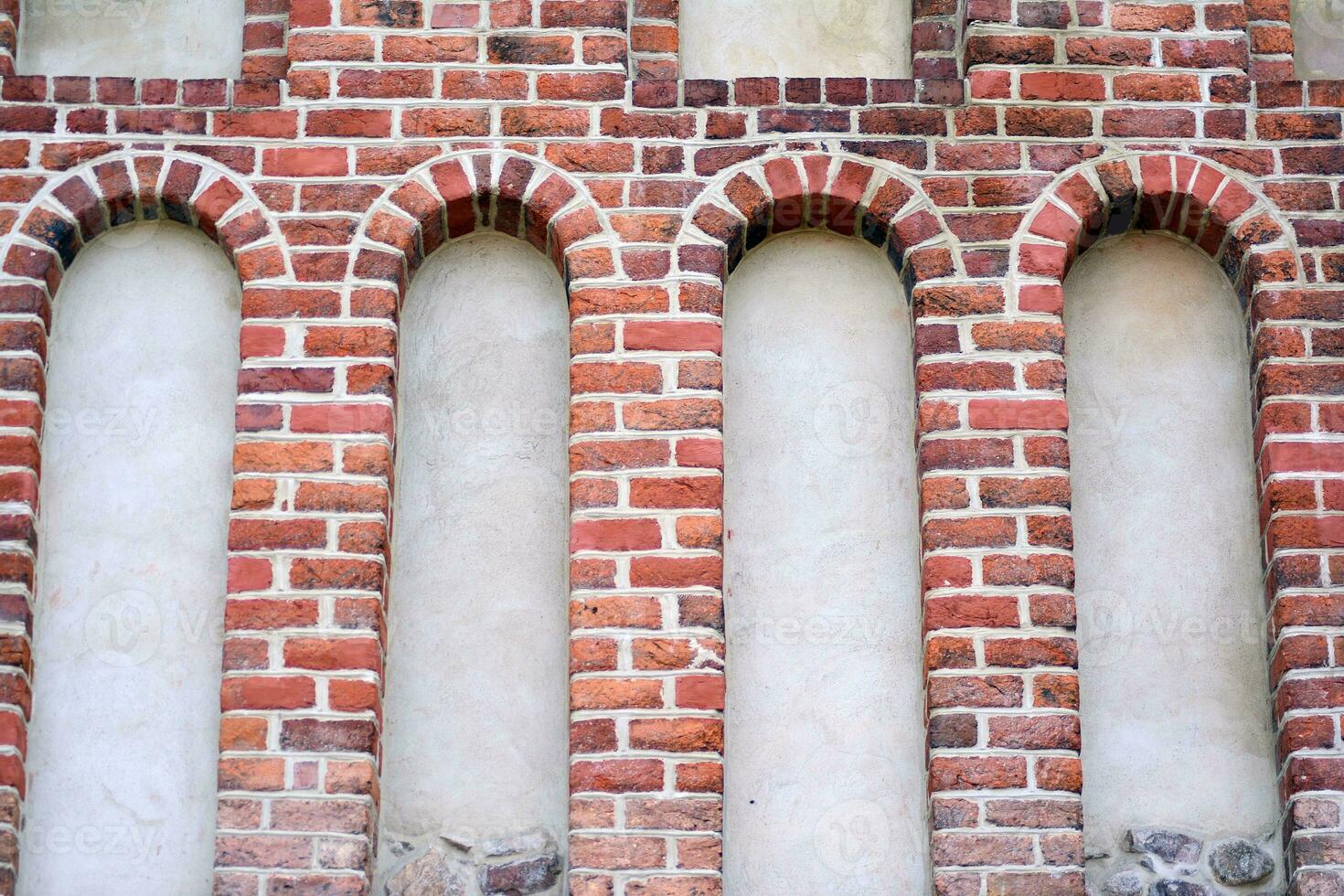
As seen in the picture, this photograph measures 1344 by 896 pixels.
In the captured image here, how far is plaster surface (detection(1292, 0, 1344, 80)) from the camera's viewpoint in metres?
6.39

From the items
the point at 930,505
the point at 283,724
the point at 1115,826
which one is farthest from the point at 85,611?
the point at 1115,826

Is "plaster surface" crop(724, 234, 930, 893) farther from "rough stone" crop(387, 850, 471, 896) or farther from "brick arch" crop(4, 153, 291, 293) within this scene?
"brick arch" crop(4, 153, 291, 293)

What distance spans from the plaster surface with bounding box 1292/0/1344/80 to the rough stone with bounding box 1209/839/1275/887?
210 centimetres

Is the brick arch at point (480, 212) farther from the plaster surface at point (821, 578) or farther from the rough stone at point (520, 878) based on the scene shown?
the rough stone at point (520, 878)

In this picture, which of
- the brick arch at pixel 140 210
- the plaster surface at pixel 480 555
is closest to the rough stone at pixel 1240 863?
the plaster surface at pixel 480 555

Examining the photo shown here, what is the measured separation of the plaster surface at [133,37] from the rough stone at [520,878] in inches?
88.2

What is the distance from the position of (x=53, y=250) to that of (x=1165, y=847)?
3.12 meters

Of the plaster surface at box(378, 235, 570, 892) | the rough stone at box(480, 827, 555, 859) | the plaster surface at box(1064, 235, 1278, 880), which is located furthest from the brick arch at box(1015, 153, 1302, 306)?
the rough stone at box(480, 827, 555, 859)

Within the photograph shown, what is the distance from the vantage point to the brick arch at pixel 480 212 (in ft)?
19.6

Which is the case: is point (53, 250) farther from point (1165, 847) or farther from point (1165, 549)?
point (1165, 847)

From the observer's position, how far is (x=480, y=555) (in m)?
5.86

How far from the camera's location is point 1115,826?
5680 mm

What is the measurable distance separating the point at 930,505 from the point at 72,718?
214cm

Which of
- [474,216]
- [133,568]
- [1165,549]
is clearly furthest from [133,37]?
[1165,549]
